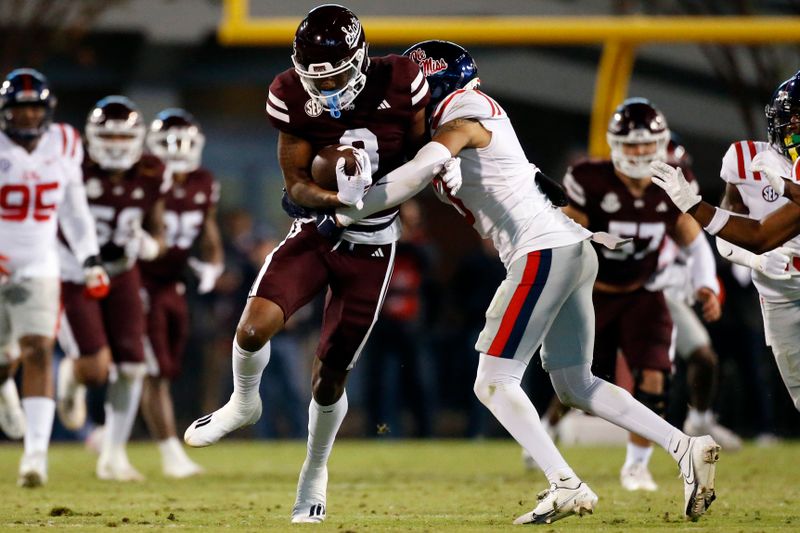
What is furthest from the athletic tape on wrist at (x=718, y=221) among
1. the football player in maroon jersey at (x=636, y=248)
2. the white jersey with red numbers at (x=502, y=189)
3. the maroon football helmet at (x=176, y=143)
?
the maroon football helmet at (x=176, y=143)

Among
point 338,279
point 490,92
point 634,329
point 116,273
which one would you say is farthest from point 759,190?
point 490,92

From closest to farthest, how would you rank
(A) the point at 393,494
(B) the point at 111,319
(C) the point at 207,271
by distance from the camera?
1. (A) the point at 393,494
2. (B) the point at 111,319
3. (C) the point at 207,271

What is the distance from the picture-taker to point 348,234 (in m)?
4.96

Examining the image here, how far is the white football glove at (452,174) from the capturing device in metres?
4.60

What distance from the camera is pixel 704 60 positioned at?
9984mm

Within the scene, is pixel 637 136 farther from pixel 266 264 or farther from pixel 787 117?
pixel 266 264

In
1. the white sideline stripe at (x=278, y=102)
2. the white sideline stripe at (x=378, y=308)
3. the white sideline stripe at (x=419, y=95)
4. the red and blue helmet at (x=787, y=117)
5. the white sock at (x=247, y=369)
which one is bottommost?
the white sock at (x=247, y=369)

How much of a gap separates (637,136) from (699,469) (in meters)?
2.40

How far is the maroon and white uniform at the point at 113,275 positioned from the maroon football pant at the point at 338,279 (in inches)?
104

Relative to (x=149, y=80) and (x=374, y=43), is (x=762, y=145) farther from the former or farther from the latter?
(x=149, y=80)

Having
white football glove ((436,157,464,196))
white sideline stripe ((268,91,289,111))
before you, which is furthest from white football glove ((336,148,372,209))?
white sideline stripe ((268,91,289,111))

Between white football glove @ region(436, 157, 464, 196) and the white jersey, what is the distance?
276 centimetres

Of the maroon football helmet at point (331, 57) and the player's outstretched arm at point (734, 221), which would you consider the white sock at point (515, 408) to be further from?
the maroon football helmet at point (331, 57)

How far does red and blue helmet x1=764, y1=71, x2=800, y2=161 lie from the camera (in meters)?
4.84
